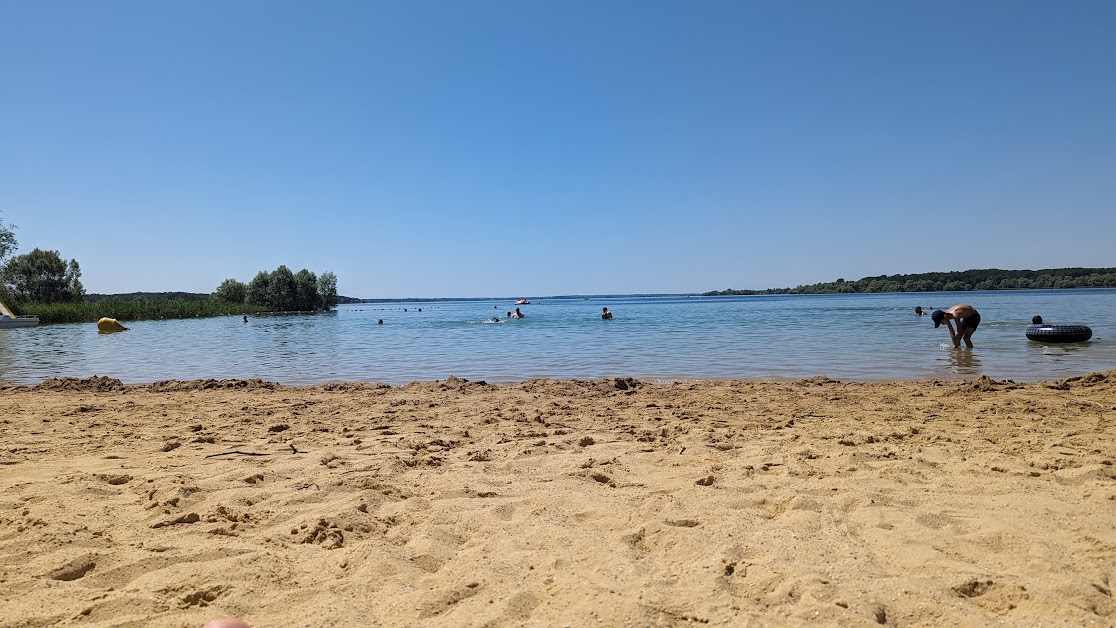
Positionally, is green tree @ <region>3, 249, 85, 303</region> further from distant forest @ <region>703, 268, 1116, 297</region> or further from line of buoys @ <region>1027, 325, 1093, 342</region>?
distant forest @ <region>703, 268, 1116, 297</region>

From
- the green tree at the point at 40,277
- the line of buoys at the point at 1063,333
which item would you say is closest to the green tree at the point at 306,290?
the green tree at the point at 40,277

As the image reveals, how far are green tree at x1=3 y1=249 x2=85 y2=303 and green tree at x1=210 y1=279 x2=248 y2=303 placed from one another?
1582 centimetres

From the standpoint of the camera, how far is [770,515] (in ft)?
12.3

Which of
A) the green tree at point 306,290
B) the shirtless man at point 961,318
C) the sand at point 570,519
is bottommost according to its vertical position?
the sand at point 570,519

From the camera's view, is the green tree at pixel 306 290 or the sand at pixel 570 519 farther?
the green tree at pixel 306 290

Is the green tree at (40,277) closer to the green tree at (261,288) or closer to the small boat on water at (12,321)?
the green tree at (261,288)

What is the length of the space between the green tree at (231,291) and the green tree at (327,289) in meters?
9.72

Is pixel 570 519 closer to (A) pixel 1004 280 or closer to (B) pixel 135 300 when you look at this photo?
(B) pixel 135 300

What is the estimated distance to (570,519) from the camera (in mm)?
3801

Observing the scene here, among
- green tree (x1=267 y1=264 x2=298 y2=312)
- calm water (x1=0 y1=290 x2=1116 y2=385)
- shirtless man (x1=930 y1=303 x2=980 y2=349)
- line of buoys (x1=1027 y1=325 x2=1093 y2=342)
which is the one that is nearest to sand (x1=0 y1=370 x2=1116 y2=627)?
calm water (x1=0 y1=290 x2=1116 y2=385)

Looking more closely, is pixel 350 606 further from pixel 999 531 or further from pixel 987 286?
pixel 987 286

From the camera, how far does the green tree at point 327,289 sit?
83250 mm

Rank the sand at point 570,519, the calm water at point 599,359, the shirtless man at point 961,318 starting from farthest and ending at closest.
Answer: the shirtless man at point 961,318
the calm water at point 599,359
the sand at point 570,519

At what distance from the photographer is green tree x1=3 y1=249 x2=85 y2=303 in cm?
6378
